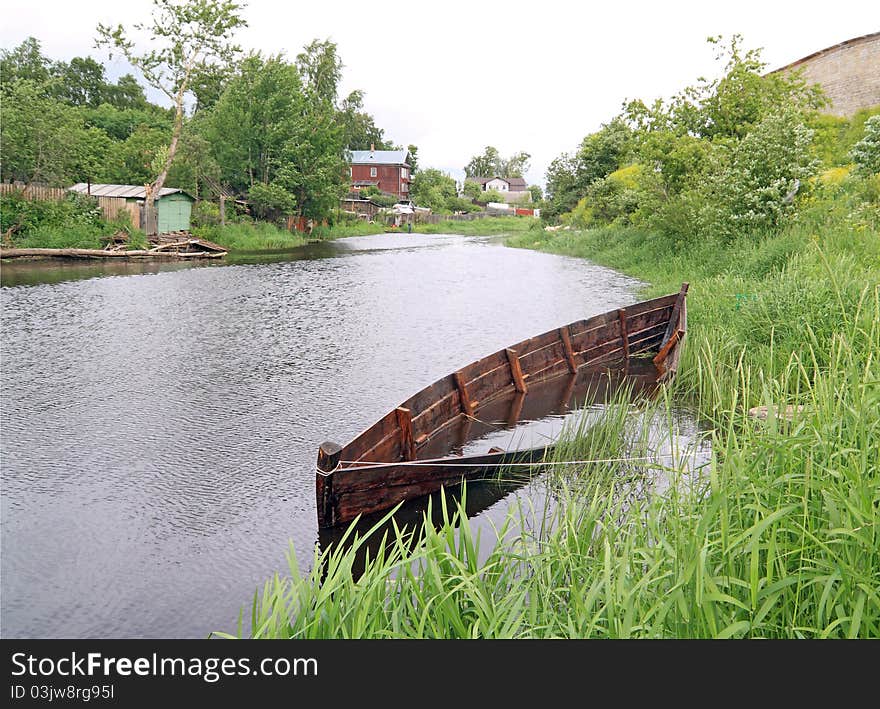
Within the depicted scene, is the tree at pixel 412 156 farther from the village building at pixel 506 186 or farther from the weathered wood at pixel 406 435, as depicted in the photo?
the weathered wood at pixel 406 435

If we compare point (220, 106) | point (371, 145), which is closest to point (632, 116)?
point (220, 106)

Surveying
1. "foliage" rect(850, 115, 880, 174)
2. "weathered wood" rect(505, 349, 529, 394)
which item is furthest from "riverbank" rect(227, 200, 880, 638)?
Answer: "foliage" rect(850, 115, 880, 174)

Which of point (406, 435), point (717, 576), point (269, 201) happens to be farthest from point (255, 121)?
point (717, 576)

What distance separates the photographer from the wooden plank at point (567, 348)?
13.1 m

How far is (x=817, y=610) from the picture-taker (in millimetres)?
3621

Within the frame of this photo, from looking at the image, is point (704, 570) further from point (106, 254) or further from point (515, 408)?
point (106, 254)

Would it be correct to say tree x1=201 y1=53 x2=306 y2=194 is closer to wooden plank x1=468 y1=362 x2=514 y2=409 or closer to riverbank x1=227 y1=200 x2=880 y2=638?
wooden plank x1=468 y1=362 x2=514 y2=409

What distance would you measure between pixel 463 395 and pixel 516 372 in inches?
79.0

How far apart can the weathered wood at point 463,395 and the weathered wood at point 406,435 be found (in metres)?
1.90

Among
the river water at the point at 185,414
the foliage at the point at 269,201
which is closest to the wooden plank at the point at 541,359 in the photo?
the river water at the point at 185,414

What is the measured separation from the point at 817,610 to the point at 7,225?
34369mm

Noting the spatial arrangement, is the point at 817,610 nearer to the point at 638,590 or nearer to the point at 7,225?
the point at 638,590

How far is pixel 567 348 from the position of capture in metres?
13.2

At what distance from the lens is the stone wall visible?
3256cm
